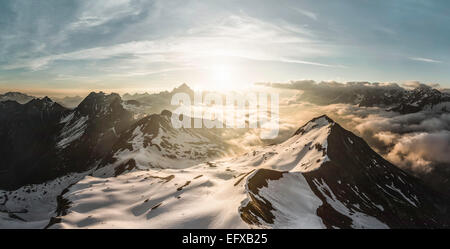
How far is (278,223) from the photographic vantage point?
264ft

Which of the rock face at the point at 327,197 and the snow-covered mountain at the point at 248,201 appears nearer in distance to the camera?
the snow-covered mountain at the point at 248,201

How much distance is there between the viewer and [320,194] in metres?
139

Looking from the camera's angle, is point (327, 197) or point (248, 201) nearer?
point (248, 201)

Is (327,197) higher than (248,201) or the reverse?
the reverse

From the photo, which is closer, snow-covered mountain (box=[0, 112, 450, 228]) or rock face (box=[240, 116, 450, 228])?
snow-covered mountain (box=[0, 112, 450, 228])
